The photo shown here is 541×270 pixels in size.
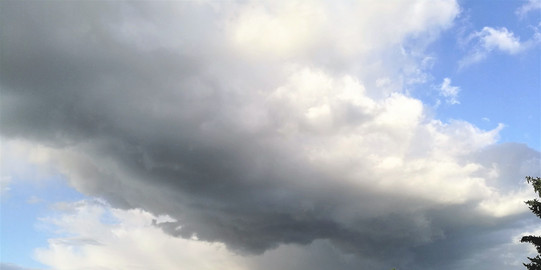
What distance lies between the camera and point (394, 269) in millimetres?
77500

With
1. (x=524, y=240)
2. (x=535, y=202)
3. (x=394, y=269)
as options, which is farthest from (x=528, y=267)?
(x=394, y=269)

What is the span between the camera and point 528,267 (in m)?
42.2

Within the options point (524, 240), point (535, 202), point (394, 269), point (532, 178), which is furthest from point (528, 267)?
point (394, 269)

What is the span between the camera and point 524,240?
43125 mm

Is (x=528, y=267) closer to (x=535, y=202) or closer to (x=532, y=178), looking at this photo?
(x=535, y=202)

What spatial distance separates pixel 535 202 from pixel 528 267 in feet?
28.9

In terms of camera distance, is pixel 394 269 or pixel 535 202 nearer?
pixel 535 202

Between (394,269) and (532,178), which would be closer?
(532,178)

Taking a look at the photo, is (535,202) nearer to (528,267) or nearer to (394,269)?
(528,267)

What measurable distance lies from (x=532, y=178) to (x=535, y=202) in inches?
137

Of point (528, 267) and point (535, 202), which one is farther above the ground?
point (535, 202)

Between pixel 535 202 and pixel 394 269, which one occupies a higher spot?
pixel 535 202

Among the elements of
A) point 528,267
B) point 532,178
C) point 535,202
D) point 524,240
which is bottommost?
point 528,267

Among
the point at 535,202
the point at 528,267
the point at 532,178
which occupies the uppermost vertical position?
the point at 532,178
